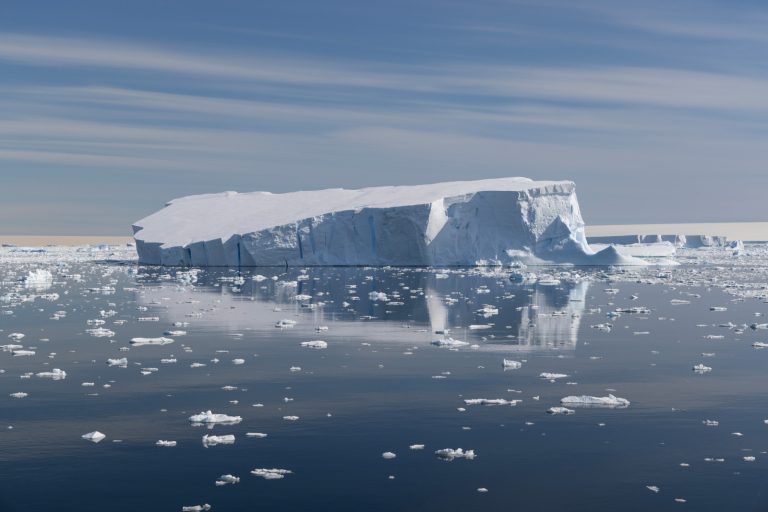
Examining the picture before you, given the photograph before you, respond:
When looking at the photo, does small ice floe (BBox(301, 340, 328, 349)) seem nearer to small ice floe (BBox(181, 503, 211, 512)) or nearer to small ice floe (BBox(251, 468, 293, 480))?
small ice floe (BBox(251, 468, 293, 480))

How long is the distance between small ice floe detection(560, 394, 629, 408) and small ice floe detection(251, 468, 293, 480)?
3.20 m

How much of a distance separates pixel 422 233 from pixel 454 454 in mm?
26755

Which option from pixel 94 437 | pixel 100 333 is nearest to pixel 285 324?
pixel 100 333

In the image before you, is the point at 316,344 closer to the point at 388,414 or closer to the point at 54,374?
the point at 54,374

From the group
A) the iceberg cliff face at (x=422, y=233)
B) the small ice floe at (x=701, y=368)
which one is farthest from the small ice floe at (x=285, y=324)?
the iceberg cliff face at (x=422, y=233)

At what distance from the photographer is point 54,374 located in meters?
9.71

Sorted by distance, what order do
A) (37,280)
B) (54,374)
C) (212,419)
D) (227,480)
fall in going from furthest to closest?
(37,280) < (54,374) < (212,419) < (227,480)

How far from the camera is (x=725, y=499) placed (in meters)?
5.59

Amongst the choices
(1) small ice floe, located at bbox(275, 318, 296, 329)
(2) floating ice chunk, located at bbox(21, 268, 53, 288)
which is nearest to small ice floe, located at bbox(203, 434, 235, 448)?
(1) small ice floe, located at bbox(275, 318, 296, 329)

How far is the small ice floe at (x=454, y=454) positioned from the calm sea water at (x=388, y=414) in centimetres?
8

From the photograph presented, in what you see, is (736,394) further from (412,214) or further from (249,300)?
(412,214)

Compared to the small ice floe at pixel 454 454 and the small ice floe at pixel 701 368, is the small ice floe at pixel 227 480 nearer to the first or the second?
the small ice floe at pixel 454 454

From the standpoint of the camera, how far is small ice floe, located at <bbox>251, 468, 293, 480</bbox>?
19.7ft

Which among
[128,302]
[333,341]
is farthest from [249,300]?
[333,341]
